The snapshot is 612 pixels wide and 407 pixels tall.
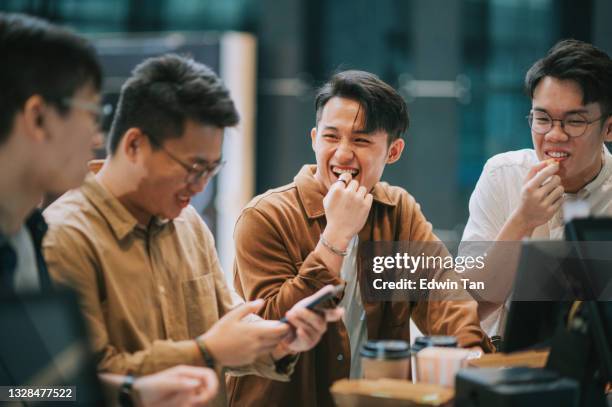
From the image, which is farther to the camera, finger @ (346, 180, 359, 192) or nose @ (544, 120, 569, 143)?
nose @ (544, 120, 569, 143)

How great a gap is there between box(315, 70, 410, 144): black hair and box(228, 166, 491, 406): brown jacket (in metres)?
0.21

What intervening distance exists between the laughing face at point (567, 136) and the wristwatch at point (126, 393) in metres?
1.46

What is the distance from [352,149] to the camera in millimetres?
2266

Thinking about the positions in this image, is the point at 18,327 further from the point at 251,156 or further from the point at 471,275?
the point at 251,156

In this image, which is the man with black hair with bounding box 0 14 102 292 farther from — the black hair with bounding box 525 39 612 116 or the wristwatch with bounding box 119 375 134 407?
the black hair with bounding box 525 39 612 116

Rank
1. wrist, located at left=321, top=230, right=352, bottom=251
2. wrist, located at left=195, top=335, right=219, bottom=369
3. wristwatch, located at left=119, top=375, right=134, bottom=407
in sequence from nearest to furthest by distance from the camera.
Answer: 1. wristwatch, located at left=119, top=375, right=134, bottom=407
2. wrist, located at left=195, top=335, right=219, bottom=369
3. wrist, located at left=321, top=230, right=352, bottom=251

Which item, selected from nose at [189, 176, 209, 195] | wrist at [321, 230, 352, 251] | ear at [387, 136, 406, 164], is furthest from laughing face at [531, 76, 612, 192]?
nose at [189, 176, 209, 195]

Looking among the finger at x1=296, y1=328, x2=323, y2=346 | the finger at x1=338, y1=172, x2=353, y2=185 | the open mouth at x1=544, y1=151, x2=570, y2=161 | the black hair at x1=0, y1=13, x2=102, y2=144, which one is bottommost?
the finger at x1=296, y1=328, x2=323, y2=346

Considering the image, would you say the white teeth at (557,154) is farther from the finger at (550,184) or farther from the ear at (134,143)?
the ear at (134,143)

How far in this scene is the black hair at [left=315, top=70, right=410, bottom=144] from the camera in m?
2.28

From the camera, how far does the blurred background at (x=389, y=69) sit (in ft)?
16.6

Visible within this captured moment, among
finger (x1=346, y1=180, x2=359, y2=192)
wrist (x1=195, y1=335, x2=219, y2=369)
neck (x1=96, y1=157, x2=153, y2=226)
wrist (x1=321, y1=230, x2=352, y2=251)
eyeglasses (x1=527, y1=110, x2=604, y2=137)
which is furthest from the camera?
eyeglasses (x1=527, y1=110, x2=604, y2=137)

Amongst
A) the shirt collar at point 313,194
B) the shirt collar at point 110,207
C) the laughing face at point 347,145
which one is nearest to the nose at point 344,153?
the laughing face at point 347,145

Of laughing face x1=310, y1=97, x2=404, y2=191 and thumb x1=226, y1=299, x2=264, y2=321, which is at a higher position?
laughing face x1=310, y1=97, x2=404, y2=191
